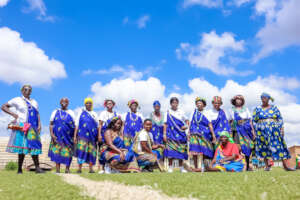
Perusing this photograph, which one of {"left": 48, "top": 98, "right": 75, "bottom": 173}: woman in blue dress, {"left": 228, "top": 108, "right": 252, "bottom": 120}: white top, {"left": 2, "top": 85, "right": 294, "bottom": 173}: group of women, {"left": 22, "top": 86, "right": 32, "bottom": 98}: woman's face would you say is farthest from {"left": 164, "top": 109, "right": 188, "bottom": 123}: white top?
{"left": 22, "top": 86, "right": 32, "bottom": 98}: woman's face

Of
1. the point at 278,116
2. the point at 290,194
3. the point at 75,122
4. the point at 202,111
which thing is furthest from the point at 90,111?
the point at 290,194

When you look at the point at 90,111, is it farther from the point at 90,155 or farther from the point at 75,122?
the point at 90,155

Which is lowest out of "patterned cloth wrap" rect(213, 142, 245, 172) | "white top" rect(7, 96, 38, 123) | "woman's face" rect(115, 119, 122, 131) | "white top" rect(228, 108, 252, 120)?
"patterned cloth wrap" rect(213, 142, 245, 172)

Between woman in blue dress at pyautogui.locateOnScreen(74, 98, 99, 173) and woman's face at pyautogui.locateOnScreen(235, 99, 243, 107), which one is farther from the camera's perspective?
woman's face at pyautogui.locateOnScreen(235, 99, 243, 107)

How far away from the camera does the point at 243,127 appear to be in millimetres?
8547

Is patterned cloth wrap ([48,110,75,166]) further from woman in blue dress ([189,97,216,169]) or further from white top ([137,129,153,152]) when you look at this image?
woman in blue dress ([189,97,216,169])

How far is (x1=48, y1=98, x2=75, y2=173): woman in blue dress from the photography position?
26.4 ft

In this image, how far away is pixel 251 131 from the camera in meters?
8.55

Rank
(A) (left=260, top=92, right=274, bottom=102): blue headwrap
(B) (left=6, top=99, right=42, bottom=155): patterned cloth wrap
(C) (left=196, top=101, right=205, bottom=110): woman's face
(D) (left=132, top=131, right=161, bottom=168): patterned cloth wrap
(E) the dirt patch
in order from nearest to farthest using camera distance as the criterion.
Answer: (E) the dirt patch
(B) (left=6, top=99, right=42, bottom=155): patterned cloth wrap
(D) (left=132, top=131, right=161, bottom=168): patterned cloth wrap
(A) (left=260, top=92, right=274, bottom=102): blue headwrap
(C) (left=196, top=101, right=205, bottom=110): woman's face

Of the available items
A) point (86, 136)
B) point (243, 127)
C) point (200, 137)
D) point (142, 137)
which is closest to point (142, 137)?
point (142, 137)

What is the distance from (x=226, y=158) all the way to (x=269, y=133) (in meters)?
1.39

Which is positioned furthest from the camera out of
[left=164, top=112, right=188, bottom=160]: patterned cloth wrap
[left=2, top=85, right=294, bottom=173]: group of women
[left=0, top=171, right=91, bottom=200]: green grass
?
[left=164, top=112, right=188, bottom=160]: patterned cloth wrap

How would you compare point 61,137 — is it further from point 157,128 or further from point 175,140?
point 175,140

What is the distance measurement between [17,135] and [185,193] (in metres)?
4.98
